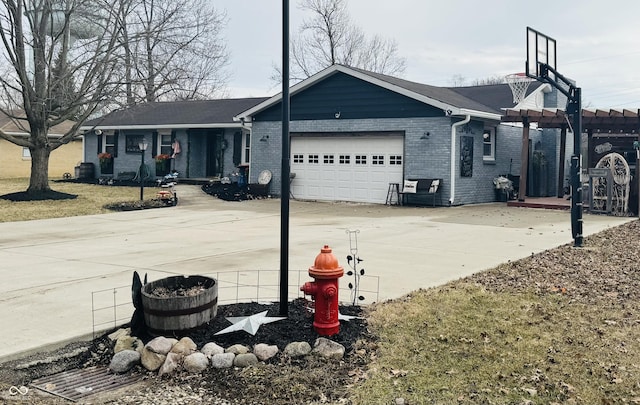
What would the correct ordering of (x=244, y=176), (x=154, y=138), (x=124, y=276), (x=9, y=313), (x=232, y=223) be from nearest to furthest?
(x=9, y=313)
(x=124, y=276)
(x=232, y=223)
(x=244, y=176)
(x=154, y=138)

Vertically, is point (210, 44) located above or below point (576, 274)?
above

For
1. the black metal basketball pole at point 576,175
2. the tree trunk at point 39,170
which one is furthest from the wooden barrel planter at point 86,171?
the black metal basketball pole at point 576,175

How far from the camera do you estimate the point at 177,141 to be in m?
25.0

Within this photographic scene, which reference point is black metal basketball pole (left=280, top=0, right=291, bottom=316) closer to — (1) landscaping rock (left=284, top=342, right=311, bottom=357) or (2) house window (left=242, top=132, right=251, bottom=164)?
(1) landscaping rock (left=284, top=342, right=311, bottom=357)

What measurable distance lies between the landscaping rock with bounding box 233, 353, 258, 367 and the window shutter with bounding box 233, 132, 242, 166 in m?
19.9

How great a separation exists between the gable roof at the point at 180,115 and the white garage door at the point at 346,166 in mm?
4118

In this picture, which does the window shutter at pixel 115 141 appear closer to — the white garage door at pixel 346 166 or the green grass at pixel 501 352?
the white garage door at pixel 346 166

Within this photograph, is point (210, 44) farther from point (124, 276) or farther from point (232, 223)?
point (124, 276)

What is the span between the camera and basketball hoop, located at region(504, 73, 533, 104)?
65.7 ft

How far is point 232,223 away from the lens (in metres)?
13.4

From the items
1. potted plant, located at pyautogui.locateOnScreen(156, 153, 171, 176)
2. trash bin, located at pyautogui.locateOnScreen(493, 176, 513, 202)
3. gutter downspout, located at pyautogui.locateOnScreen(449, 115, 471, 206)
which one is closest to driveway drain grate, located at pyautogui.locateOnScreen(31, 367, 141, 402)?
gutter downspout, located at pyautogui.locateOnScreen(449, 115, 471, 206)

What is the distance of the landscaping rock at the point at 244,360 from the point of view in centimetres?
423

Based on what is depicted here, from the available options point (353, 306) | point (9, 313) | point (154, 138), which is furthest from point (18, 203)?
point (353, 306)

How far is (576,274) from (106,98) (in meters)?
15.4
